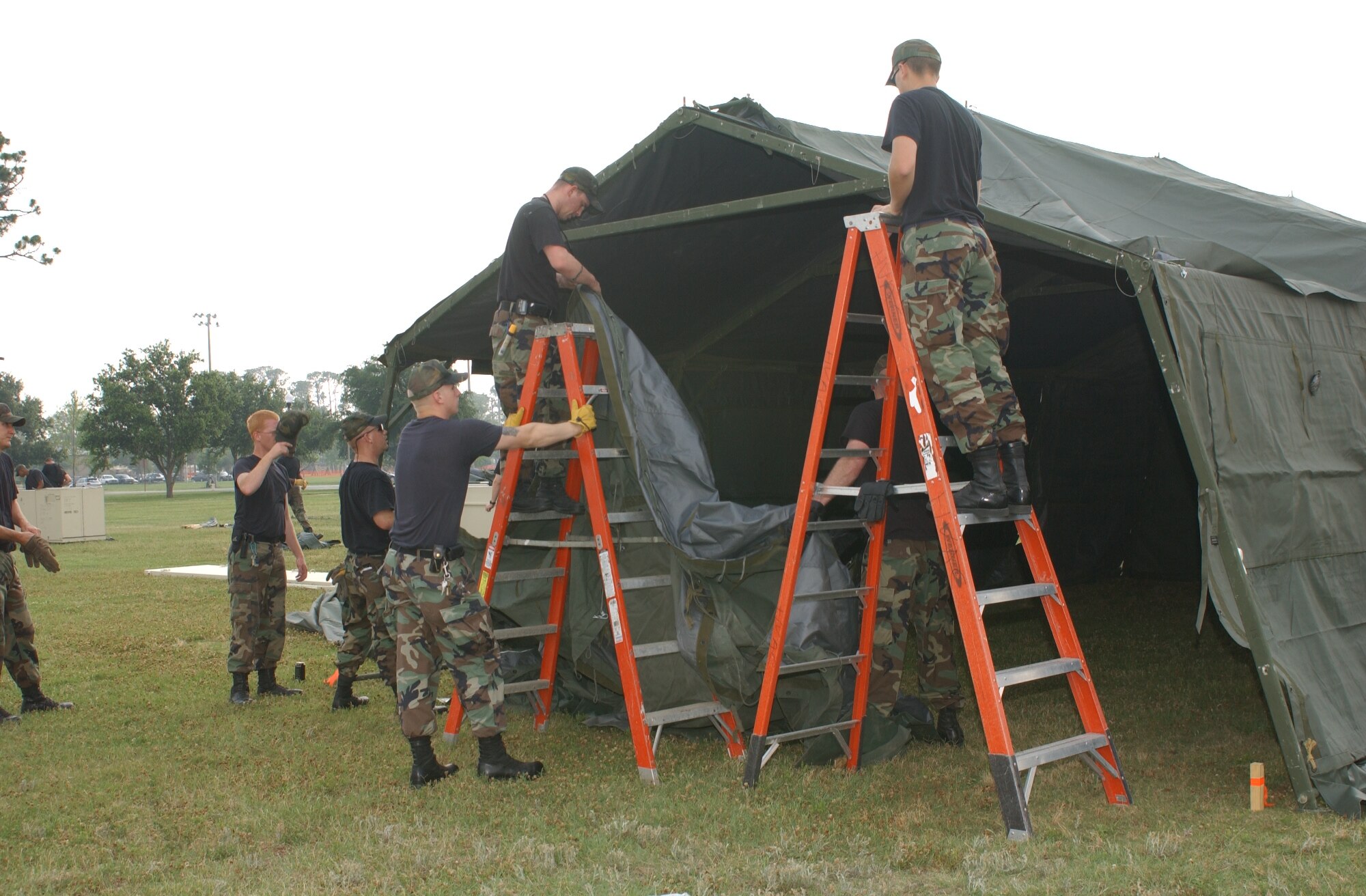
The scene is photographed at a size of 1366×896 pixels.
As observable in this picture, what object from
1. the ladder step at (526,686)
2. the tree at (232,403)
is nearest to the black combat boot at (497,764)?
the ladder step at (526,686)

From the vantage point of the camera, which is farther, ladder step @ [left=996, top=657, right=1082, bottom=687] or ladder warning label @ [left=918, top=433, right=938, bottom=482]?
ladder warning label @ [left=918, top=433, right=938, bottom=482]

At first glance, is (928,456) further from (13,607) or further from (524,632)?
(13,607)

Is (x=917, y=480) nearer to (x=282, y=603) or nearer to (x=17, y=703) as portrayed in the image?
(x=282, y=603)

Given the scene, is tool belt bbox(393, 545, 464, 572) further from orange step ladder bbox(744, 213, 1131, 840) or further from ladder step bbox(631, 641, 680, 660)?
orange step ladder bbox(744, 213, 1131, 840)

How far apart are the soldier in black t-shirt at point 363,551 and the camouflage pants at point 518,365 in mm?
1184

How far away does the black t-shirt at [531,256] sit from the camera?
5625 mm

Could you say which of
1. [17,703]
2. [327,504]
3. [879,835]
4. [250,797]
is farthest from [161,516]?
[879,835]

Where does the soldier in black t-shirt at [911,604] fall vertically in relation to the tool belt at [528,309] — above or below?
below

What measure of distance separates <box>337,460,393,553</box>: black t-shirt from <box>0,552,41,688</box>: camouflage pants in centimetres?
216

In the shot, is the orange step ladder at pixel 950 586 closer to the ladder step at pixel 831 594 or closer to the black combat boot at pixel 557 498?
A: the ladder step at pixel 831 594

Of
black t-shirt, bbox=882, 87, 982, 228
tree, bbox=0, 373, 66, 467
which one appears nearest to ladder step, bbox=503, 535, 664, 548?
black t-shirt, bbox=882, 87, 982, 228

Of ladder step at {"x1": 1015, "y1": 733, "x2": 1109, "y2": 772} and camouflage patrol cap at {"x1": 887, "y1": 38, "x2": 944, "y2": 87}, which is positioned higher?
camouflage patrol cap at {"x1": 887, "y1": 38, "x2": 944, "y2": 87}

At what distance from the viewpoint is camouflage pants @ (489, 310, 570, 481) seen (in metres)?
5.89

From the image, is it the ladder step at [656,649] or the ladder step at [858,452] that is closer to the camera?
the ladder step at [858,452]
